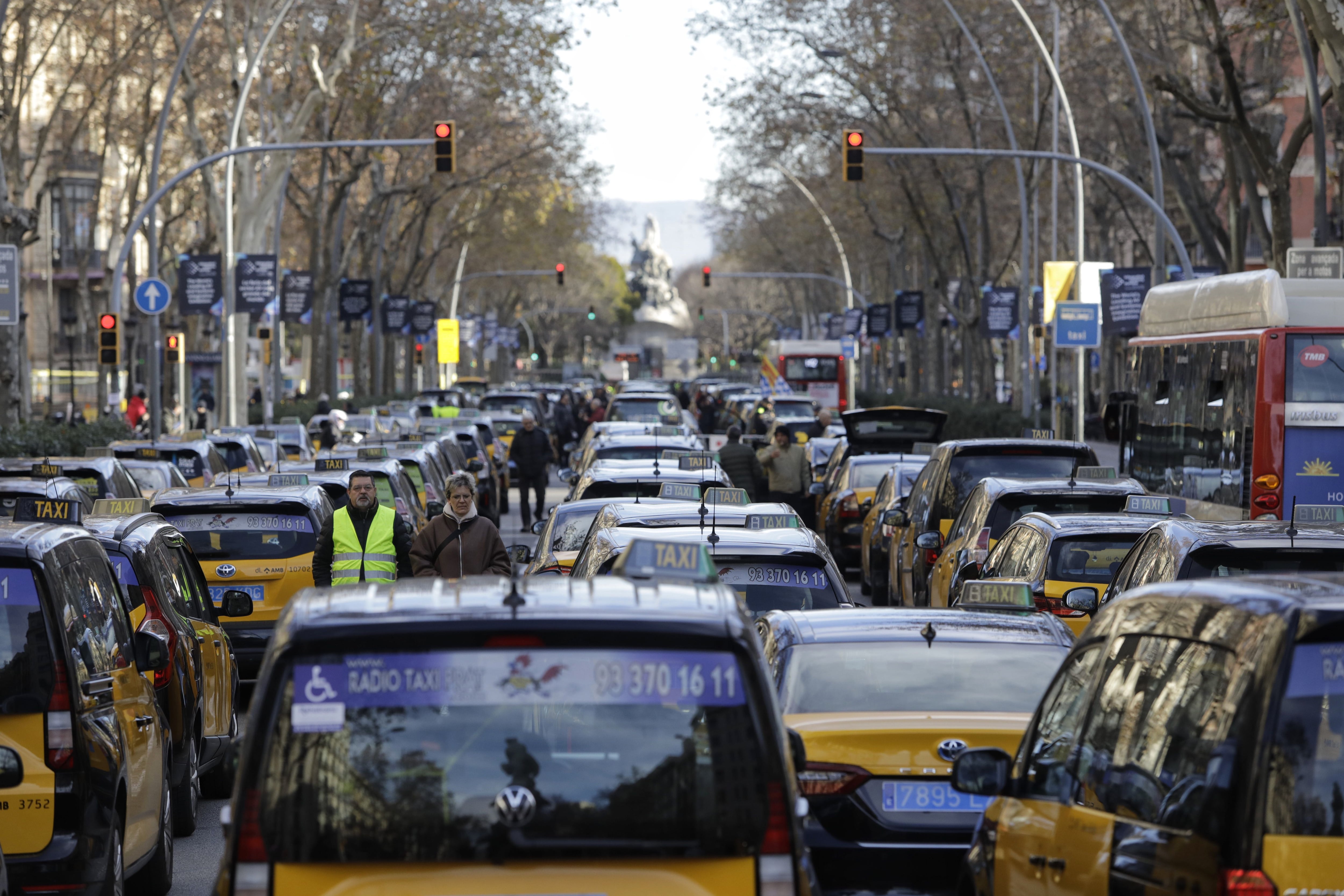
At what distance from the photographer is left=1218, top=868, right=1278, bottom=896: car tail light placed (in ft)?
13.1

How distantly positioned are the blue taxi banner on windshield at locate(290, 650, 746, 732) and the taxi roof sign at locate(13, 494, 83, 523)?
15.6 feet

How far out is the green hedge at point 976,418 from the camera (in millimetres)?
37469

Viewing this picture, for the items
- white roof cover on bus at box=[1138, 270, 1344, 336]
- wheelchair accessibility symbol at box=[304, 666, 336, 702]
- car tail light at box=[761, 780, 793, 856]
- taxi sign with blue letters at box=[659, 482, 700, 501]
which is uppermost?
white roof cover on bus at box=[1138, 270, 1344, 336]

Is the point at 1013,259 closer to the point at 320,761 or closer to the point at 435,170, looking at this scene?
the point at 435,170

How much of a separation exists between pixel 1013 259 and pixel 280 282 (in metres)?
37.1

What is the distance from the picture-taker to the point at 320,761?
165 inches

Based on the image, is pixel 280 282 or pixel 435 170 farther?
pixel 280 282

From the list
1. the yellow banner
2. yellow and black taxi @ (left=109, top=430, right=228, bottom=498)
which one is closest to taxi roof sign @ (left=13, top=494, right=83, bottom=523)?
yellow and black taxi @ (left=109, top=430, right=228, bottom=498)

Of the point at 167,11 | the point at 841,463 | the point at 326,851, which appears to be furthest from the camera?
the point at 167,11

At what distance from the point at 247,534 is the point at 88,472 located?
304 cm

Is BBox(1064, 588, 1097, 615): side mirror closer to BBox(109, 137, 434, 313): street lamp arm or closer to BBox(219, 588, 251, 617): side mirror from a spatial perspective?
BBox(219, 588, 251, 617): side mirror

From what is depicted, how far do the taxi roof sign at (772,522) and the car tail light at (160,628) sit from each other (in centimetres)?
294

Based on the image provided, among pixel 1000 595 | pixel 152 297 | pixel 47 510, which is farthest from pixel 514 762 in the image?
pixel 152 297

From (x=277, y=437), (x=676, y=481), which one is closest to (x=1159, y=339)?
(x=676, y=481)
